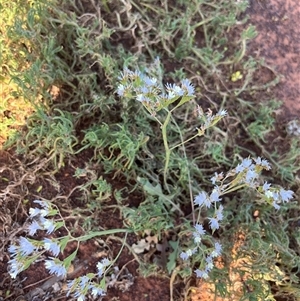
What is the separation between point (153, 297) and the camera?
180cm

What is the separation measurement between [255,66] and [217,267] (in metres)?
0.82

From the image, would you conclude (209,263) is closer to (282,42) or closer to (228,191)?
(228,191)

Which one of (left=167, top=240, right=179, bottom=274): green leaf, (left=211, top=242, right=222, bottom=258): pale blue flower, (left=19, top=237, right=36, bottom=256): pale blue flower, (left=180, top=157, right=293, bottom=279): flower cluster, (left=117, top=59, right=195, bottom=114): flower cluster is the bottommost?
(left=167, top=240, right=179, bottom=274): green leaf

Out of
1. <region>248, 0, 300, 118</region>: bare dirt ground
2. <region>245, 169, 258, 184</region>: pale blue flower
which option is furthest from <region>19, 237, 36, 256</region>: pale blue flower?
<region>248, 0, 300, 118</region>: bare dirt ground

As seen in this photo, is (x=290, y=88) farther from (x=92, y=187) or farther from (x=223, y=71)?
(x=92, y=187)

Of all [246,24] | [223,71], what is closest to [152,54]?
[223,71]

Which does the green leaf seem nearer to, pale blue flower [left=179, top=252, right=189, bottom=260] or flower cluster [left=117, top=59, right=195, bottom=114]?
pale blue flower [left=179, top=252, right=189, bottom=260]

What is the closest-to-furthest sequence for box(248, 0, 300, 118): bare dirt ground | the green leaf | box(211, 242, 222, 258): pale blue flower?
box(211, 242, 222, 258): pale blue flower
the green leaf
box(248, 0, 300, 118): bare dirt ground

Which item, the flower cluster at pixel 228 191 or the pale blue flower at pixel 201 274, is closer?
the flower cluster at pixel 228 191

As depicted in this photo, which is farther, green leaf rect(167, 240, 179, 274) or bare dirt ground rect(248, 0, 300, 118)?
bare dirt ground rect(248, 0, 300, 118)

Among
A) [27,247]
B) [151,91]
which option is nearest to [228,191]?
[151,91]

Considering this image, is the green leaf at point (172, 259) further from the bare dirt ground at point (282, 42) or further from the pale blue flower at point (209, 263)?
the bare dirt ground at point (282, 42)

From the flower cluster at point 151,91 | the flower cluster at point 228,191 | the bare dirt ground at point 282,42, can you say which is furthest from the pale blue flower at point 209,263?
the bare dirt ground at point 282,42

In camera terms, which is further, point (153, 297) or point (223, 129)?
point (223, 129)
